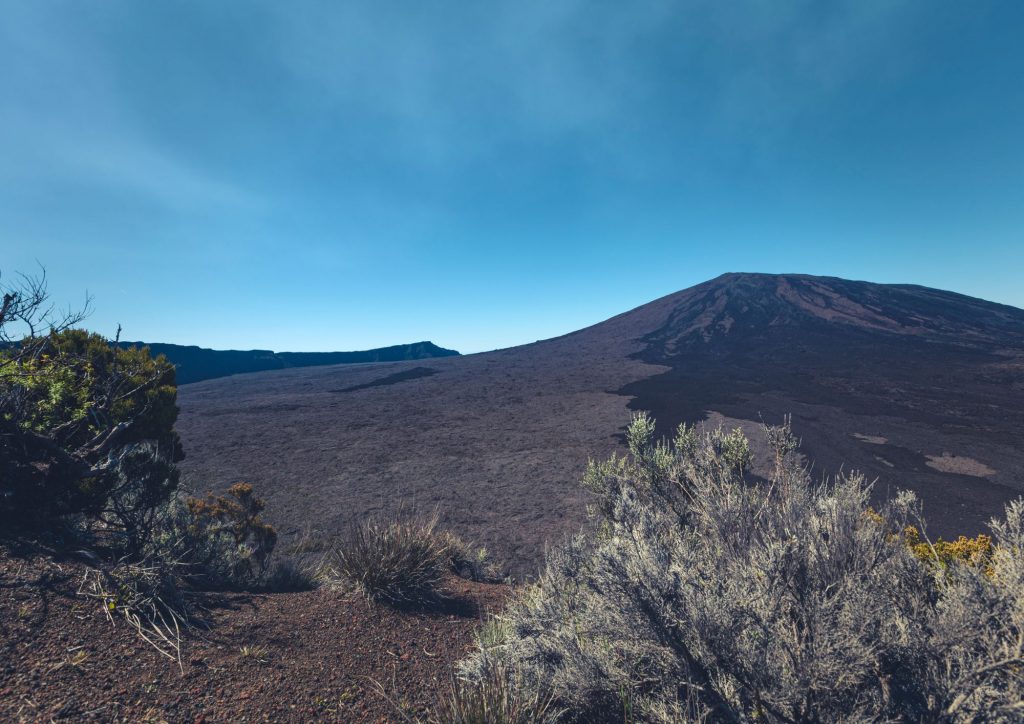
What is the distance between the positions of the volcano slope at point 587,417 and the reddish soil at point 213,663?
3.95 m

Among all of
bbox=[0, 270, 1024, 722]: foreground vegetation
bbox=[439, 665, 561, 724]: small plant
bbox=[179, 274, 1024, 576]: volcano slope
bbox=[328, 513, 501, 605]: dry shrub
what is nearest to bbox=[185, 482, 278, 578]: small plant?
bbox=[0, 270, 1024, 722]: foreground vegetation

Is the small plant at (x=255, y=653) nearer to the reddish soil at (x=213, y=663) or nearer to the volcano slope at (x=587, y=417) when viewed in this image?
the reddish soil at (x=213, y=663)

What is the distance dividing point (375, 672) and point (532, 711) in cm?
138

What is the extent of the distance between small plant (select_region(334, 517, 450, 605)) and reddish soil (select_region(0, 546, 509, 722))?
17.3 inches

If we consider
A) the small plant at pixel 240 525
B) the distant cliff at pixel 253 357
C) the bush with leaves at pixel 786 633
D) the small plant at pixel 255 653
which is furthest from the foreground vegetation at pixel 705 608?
the distant cliff at pixel 253 357

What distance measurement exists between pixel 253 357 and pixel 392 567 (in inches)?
2447

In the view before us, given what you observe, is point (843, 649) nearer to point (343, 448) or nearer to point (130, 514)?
point (130, 514)

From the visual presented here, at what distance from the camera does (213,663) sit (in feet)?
9.09

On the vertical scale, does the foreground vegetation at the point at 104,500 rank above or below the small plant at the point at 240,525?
above

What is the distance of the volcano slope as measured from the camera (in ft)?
32.6

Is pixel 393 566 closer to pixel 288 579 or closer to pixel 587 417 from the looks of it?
pixel 288 579

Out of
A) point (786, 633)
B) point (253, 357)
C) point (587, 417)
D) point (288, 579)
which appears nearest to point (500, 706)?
point (786, 633)

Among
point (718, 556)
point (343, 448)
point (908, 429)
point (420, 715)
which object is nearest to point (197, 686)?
point (420, 715)

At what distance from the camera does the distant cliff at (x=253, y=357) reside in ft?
160
